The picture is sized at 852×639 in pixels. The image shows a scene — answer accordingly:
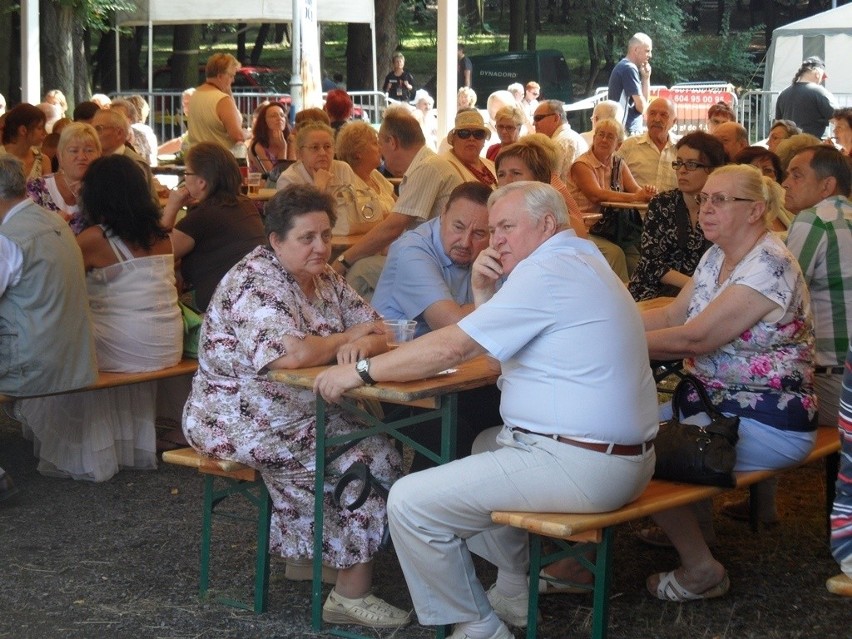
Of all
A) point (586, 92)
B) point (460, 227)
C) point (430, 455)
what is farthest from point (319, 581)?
point (586, 92)

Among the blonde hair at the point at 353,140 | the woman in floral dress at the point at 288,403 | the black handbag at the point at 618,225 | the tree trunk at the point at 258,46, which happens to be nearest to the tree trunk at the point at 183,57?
the tree trunk at the point at 258,46

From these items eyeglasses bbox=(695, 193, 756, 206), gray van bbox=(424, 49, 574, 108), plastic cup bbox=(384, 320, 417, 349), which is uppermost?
gray van bbox=(424, 49, 574, 108)

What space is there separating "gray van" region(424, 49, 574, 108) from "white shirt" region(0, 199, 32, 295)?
2070cm

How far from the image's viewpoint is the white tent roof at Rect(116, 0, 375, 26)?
658 inches

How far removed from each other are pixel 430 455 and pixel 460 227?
1045 millimetres

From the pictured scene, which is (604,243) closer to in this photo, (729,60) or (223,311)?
(223,311)

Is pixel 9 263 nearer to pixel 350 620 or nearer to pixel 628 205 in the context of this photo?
pixel 350 620

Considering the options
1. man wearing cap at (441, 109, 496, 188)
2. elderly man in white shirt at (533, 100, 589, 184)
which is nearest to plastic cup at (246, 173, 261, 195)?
man wearing cap at (441, 109, 496, 188)

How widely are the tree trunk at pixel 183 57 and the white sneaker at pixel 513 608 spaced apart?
19.6 m

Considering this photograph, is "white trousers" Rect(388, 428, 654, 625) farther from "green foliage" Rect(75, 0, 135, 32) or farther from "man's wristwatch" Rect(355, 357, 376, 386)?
"green foliage" Rect(75, 0, 135, 32)

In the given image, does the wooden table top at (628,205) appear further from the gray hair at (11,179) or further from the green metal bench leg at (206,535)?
the green metal bench leg at (206,535)

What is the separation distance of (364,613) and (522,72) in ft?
72.7

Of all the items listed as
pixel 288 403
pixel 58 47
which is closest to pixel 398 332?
pixel 288 403

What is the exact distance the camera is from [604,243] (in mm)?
7734
